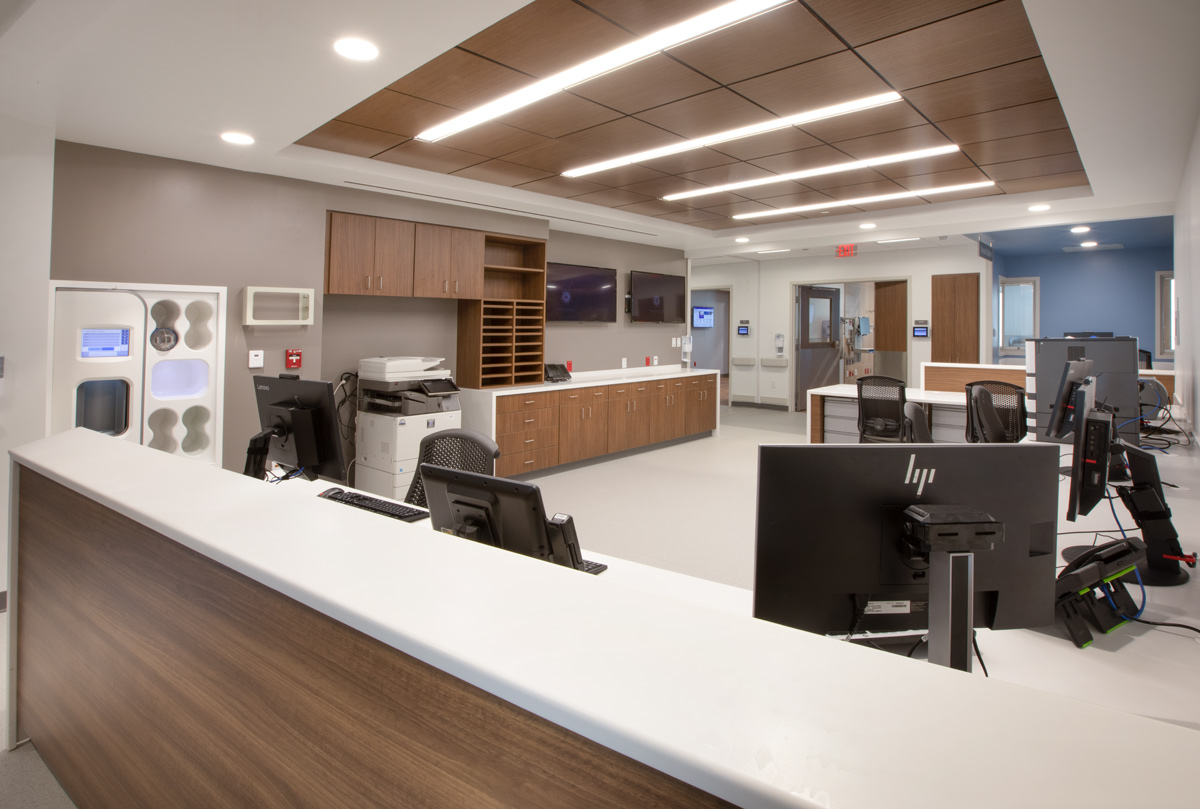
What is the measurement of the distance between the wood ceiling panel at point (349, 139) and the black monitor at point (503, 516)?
318cm

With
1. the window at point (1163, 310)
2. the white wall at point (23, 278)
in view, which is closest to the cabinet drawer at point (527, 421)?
the white wall at point (23, 278)

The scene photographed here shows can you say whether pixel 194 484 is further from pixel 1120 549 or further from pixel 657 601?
pixel 1120 549

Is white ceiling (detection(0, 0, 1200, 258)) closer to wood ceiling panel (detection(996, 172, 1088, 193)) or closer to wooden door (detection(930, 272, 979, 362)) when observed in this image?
wood ceiling panel (detection(996, 172, 1088, 193))

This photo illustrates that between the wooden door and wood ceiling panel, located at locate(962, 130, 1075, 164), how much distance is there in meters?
5.16

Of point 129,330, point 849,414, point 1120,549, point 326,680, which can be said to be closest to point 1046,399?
point 849,414

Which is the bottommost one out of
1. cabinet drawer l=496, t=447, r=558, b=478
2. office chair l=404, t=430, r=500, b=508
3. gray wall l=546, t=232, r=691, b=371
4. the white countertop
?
cabinet drawer l=496, t=447, r=558, b=478

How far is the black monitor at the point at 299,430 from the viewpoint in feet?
8.14

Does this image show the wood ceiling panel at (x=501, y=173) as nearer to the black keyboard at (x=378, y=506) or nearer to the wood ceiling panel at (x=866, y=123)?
the wood ceiling panel at (x=866, y=123)

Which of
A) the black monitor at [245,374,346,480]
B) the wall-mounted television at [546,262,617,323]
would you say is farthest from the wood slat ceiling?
the black monitor at [245,374,346,480]

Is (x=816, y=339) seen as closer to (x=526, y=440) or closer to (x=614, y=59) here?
(x=526, y=440)

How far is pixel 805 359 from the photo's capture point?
1117 cm

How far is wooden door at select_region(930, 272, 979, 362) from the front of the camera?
9.24m

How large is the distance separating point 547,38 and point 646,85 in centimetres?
71

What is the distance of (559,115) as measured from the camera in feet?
12.4
